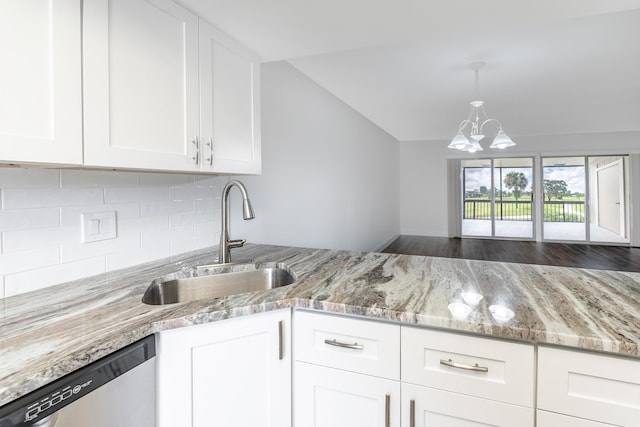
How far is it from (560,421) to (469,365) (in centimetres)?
24

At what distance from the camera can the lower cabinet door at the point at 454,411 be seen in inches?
37.3

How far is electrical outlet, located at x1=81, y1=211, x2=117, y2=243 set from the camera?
Answer: 1373 millimetres

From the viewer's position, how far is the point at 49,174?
125 cm

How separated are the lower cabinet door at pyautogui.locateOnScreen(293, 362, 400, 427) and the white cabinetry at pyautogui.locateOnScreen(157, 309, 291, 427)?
5cm

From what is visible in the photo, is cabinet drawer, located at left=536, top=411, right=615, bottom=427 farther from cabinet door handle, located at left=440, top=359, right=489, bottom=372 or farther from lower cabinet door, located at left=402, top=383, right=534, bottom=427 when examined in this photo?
Answer: cabinet door handle, located at left=440, top=359, right=489, bottom=372

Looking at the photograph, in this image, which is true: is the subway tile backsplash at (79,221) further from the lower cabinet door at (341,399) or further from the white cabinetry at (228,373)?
the lower cabinet door at (341,399)

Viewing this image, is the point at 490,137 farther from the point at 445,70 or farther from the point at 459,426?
the point at 459,426

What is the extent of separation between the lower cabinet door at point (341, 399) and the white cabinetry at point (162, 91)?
93 centimetres

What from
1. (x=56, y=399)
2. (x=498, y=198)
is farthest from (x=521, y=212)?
(x=56, y=399)

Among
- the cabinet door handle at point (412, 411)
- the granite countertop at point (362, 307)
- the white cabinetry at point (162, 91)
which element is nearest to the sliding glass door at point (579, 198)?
the granite countertop at point (362, 307)

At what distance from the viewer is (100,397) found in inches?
32.7

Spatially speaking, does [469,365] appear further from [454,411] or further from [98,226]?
[98,226]

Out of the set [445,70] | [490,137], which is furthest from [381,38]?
[490,137]

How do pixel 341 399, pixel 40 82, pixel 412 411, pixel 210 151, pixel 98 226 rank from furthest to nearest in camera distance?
1. pixel 210 151
2. pixel 98 226
3. pixel 341 399
4. pixel 412 411
5. pixel 40 82
